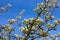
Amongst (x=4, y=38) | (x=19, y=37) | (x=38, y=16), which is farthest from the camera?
(x=4, y=38)

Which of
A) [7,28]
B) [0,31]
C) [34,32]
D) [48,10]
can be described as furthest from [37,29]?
[0,31]

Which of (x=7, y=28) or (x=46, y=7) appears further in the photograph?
(x=7, y=28)

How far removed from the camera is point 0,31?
13.7m

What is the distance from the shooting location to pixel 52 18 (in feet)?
37.1

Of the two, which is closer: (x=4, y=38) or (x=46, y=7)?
(x=46, y=7)

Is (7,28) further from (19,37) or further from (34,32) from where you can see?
(34,32)

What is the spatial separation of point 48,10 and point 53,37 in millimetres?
1186

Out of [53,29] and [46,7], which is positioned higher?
[46,7]

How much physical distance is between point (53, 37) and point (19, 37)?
1618 mm

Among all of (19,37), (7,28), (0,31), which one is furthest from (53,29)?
(0,31)

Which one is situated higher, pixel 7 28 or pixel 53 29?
pixel 7 28

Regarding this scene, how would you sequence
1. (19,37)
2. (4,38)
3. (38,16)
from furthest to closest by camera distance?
(4,38)
(19,37)
(38,16)

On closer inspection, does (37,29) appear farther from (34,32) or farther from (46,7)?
(46,7)

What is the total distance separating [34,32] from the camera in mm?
11102
